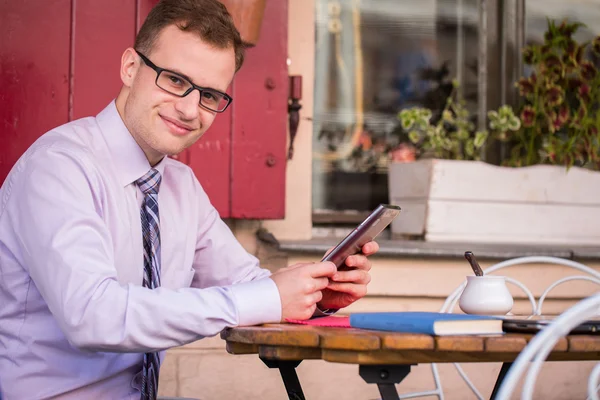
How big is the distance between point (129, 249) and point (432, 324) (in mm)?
796

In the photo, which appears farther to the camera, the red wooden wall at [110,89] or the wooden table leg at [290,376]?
the red wooden wall at [110,89]

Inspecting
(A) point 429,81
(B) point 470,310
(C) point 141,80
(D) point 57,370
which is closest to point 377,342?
(B) point 470,310

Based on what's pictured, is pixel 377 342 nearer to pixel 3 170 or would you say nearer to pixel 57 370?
pixel 57 370

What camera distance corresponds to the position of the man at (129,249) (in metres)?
1.54

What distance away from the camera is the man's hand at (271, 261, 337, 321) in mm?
1643

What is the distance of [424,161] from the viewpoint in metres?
3.53

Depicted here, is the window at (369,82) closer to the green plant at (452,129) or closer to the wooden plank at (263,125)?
the green plant at (452,129)

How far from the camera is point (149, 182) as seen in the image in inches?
76.4

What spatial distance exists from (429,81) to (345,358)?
284 centimetres

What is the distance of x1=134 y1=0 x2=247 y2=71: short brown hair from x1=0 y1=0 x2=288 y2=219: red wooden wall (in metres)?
0.96

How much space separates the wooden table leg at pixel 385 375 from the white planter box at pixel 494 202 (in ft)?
6.96

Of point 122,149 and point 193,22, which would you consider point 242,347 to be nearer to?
point 122,149

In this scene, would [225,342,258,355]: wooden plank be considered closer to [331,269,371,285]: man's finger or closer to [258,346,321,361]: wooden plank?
[258,346,321,361]: wooden plank

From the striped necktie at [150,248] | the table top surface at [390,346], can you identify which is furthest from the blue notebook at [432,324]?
the striped necktie at [150,248]
